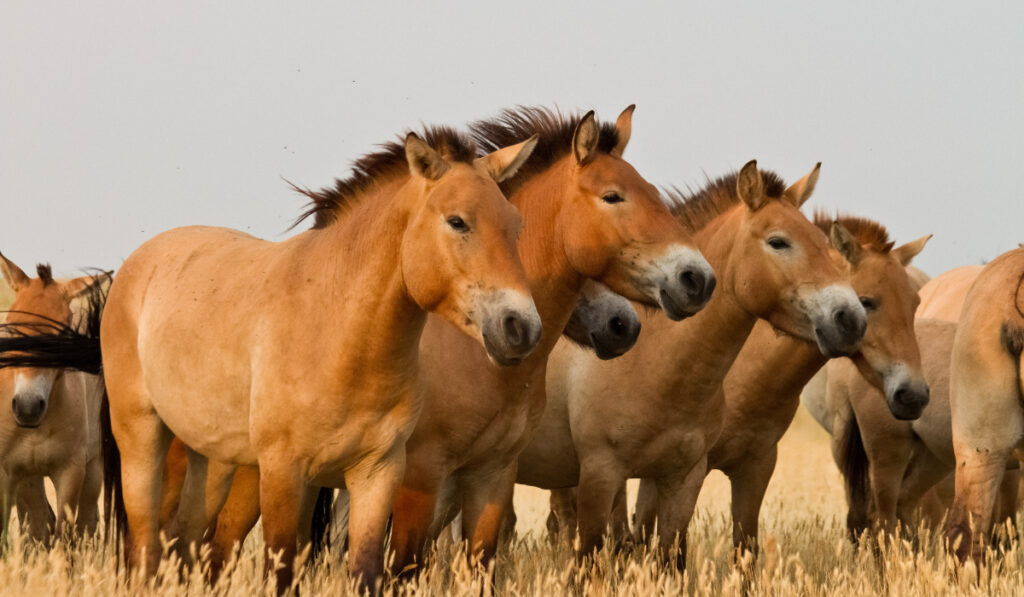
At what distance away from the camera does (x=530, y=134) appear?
20.7 ft

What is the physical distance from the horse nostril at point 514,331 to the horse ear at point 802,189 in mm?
3046

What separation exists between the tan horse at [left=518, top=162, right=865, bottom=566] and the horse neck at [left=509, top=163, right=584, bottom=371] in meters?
1.04

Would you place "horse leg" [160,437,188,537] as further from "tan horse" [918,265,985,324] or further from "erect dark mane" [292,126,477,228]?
"tan horse" [918,265,985,324]

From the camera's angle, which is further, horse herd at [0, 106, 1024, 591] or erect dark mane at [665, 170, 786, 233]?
erect dark mane at [665, 170, 786, 233]

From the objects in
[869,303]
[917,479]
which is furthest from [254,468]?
[917,479]

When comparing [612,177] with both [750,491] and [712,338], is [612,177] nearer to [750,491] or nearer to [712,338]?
[712,338]

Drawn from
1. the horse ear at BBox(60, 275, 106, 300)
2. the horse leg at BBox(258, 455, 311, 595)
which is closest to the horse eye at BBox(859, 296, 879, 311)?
the horse leg at BBox(258, 455, 311, 595)

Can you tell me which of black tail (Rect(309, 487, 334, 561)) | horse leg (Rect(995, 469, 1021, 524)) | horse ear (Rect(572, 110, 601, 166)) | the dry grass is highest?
horse ear (Rect(572, 110, 601, 166))

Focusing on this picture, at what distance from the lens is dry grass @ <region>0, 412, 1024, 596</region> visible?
4.68m

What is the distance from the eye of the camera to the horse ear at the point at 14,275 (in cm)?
834

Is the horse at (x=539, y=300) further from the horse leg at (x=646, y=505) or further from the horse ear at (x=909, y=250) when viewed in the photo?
the horse ear at (x=909, y=250)

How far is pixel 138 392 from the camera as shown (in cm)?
609

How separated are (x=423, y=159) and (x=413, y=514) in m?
1.76

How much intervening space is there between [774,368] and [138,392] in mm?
3740
